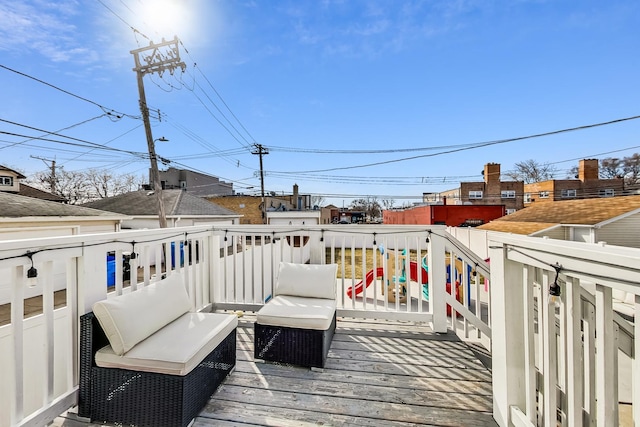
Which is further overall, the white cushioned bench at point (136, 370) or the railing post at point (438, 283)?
the railing post at point (438, 283)

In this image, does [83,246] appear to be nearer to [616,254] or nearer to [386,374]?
[386,374]

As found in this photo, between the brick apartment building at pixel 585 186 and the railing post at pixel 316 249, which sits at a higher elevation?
the brick apartment building at pixel 585 186

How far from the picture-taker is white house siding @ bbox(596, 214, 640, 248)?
1083cm

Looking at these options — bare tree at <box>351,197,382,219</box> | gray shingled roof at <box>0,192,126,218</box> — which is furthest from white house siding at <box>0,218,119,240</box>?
bare tree at <box>351,197,382,219</box>

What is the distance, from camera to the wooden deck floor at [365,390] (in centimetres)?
177

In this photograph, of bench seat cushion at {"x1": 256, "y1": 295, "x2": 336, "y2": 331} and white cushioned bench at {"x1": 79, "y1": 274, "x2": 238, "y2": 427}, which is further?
bench seat cushion at {"x1": 256, "y1": 295, "x2": 336, "y2": 331}

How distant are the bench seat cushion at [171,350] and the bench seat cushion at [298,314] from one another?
0.42 metres

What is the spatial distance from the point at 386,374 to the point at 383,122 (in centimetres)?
1439

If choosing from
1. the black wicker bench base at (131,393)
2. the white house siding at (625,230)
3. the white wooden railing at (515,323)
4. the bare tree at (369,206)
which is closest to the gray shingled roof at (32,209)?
the white wooden railing at (515,323)

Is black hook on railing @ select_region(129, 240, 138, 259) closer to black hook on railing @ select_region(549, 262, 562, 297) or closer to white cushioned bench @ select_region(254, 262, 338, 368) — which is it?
white cushioned bench @ select_region(254, 262, 338, 368)

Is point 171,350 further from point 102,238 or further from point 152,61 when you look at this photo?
point 152,61

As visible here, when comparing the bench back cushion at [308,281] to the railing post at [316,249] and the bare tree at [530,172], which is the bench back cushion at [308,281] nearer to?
the railing post at [316,249]

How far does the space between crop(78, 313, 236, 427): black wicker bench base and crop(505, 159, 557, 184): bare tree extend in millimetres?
36787

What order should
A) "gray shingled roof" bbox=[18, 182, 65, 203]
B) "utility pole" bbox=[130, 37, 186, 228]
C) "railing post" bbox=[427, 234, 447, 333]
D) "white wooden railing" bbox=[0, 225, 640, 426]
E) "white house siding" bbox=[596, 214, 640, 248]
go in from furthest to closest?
"gray shingled roof" bbox=[18, 182, 65, 203] < "white house siding" bbox=[596, 214, 640, 248] < "utility pole" bbox=[130, 37, 186, 228] < "railing post" bbox=[427, 234, 447, 333] < "white wooden railing" bbox=[0, 225, 640, 426]
